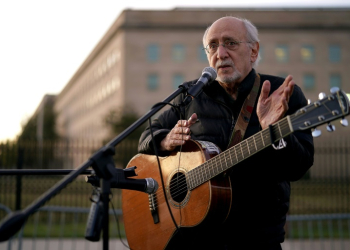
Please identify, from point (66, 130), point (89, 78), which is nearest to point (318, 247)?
point (89, 78)

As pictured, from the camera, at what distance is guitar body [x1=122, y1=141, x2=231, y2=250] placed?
3.02 meters

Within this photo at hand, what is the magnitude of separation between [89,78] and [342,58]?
3740 cm

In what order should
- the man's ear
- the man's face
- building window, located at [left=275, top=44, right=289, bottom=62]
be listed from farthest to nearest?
building window, located at [left=275, top=44, right=289, bottom=62], the man's ear, the man's face

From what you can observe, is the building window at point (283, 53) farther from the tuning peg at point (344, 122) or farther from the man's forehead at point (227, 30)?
the tuning peg at point (344, 122)

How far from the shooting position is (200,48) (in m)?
45.4

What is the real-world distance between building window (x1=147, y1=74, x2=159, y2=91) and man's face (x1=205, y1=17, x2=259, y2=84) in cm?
4356

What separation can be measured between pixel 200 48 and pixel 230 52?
42.6 meters

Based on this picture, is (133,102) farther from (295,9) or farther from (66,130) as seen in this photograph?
(66,130)

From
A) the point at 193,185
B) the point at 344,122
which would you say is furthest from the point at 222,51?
the point at 344,122

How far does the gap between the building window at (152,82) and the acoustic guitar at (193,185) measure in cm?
4334

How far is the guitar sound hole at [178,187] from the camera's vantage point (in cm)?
334

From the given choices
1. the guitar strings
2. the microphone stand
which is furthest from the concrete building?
the microphone stand

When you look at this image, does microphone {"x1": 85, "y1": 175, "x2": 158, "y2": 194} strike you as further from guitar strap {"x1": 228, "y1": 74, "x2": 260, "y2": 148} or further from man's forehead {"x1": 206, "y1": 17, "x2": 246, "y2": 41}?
man's forehead {"x1": 206, "y1": 17, "x2": 246, "y2": 41}

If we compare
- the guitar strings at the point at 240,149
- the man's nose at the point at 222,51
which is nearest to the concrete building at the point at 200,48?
the man's nose at the point at 222,51
